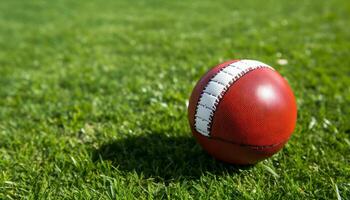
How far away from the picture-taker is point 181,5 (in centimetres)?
1322

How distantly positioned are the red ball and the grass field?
1.02 ft

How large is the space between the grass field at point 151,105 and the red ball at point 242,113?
0.31 metres

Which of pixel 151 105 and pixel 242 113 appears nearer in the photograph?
pixel 242 113

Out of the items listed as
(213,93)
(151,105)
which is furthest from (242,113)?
(151,105)

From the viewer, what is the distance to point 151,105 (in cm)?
496

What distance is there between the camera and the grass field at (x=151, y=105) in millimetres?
3387

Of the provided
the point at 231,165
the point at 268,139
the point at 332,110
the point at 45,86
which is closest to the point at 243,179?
the point at 231,165

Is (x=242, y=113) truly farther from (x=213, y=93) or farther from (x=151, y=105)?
(x=151, y=105)

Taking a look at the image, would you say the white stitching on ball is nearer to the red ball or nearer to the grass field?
the red ball

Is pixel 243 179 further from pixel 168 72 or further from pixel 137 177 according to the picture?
pixel 168 72

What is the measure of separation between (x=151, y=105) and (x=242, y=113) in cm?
199

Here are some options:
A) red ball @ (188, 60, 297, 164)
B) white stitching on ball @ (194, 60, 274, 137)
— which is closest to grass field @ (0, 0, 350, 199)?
red ball @ (188, 60, 297, 164)

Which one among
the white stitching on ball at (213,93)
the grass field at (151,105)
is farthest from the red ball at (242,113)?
the grass field at (151,105)

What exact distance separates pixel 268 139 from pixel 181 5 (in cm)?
1061
